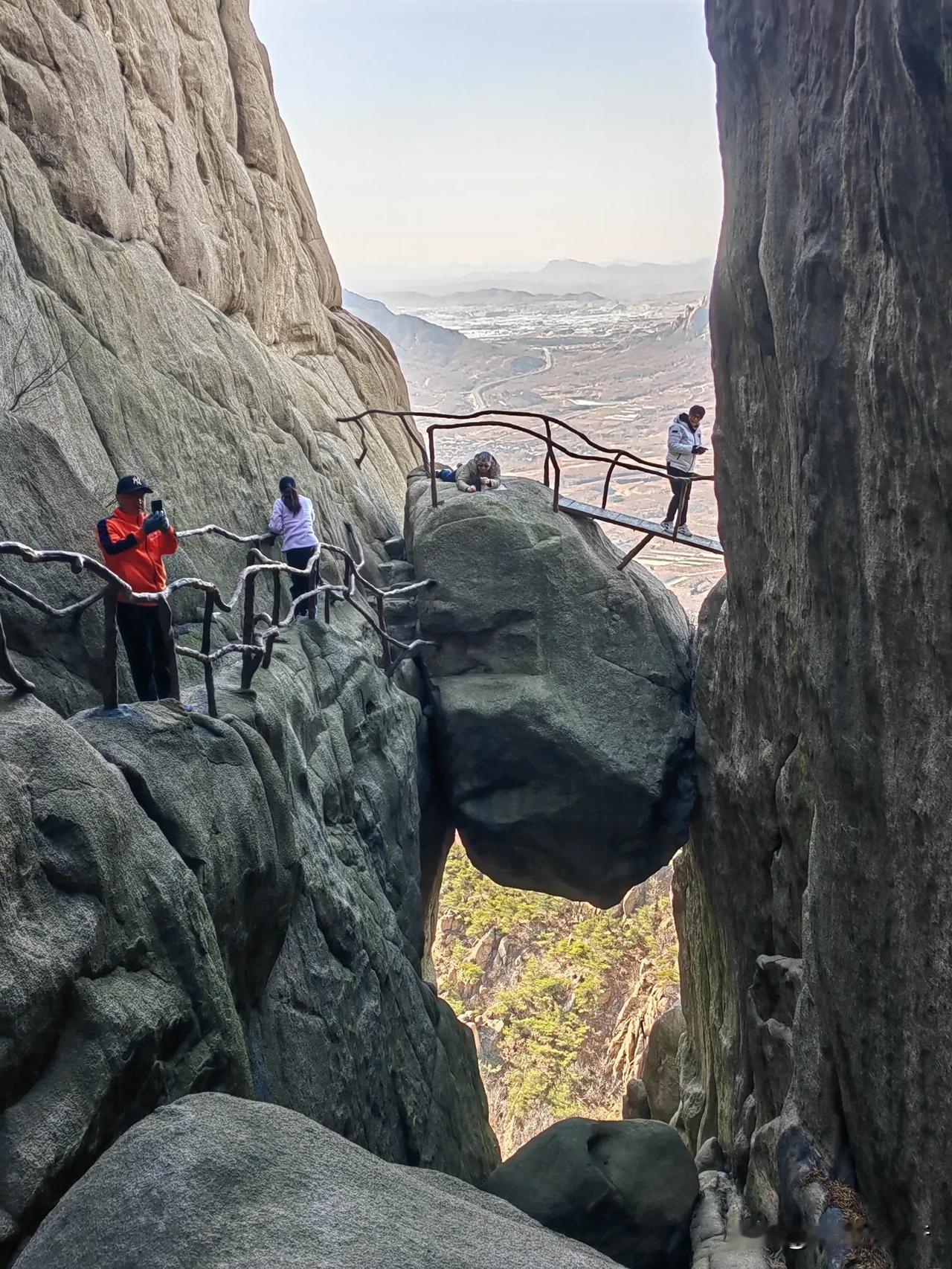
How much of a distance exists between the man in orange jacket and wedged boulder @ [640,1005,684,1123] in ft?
46.5

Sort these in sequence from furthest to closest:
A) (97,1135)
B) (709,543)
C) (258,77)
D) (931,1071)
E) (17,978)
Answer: (258,77) → (709,543) → (931,1071) → (97,1135) → (17,978)

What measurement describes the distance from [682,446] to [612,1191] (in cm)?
837

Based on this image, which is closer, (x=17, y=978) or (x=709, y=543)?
(x=17, y=978)

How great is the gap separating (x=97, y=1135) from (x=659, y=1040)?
1634 centimetres

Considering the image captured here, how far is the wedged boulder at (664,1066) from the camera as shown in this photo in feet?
61.8

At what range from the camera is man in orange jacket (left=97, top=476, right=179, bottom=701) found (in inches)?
269

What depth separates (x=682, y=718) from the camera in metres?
13.7

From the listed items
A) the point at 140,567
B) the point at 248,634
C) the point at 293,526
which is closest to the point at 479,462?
the point at 293,526

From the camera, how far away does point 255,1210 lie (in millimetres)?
4328

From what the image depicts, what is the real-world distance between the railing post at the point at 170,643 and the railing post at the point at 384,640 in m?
5.09

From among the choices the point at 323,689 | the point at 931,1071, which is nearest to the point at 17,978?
the point at 931,1071

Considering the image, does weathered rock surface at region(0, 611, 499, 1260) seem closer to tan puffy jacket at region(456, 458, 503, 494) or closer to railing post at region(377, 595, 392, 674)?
railing post at region(377, 595, 392, 674)

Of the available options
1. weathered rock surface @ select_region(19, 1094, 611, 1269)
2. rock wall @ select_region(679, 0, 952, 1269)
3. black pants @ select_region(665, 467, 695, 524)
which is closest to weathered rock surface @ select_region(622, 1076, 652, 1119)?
rock wall @ select_region(679, 0, 952, 1269)

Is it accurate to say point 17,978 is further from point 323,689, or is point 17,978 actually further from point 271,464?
point 271,464
